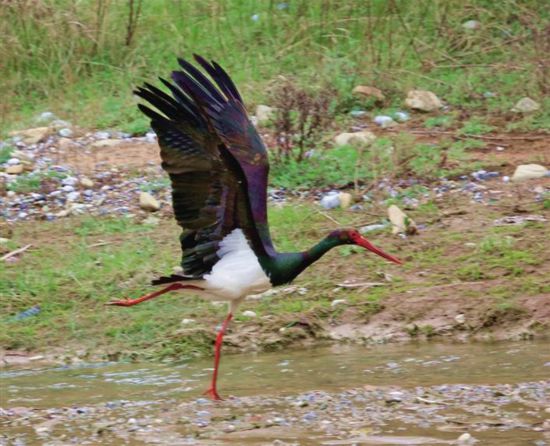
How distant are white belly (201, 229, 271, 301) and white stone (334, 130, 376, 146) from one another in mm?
2669

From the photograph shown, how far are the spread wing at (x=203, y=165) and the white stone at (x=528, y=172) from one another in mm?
2622

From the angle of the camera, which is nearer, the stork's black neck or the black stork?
the black stork

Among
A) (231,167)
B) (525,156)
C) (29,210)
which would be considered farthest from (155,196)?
(231,167)

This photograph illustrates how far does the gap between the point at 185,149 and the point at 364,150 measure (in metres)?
2.71

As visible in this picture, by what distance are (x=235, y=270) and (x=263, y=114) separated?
10.8 ft

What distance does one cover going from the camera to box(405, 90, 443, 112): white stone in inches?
344

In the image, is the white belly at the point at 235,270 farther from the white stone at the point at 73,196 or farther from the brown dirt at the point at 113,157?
the brown dirt at the point at 113,157

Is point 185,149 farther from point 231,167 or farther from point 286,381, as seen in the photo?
point 286,381

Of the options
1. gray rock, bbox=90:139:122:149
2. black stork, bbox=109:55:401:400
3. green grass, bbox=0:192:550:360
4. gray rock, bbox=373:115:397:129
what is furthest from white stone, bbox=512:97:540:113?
black stork, bbox=109:55:401:400

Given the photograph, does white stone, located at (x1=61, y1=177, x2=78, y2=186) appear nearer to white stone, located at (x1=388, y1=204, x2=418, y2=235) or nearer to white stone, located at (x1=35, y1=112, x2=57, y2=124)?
white stone, located at (x1=35, y1=112, x2=57, y2=124)

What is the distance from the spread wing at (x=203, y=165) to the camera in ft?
17.0

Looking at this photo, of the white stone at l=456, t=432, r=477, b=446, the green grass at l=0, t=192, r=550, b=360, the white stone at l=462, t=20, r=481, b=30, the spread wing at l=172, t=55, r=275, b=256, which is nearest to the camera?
the white stone at l=456, t=432, r=477, b=446

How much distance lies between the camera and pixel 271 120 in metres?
8.09

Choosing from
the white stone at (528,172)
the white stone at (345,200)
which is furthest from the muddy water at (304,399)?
the white stone at (528,172)
